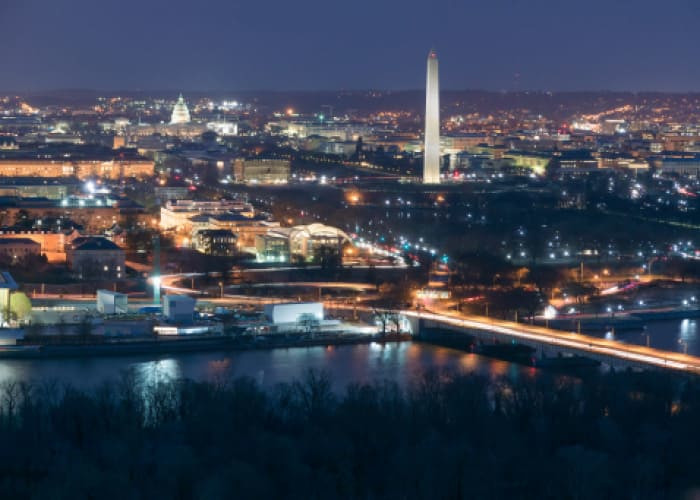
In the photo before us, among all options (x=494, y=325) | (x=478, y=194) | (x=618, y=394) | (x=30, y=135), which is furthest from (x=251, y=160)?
(x=618, y=394)

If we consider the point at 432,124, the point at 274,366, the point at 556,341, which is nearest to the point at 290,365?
the point at 274,366

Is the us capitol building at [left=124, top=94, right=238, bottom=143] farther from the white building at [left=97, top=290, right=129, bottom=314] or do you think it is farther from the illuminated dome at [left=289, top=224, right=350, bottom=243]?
the white building at [left=97, top=290, right=129, bottom=314]

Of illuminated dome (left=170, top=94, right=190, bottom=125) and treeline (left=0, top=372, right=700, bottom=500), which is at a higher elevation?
illuminated dome (left=170, top=94, right=190, bottom=125)

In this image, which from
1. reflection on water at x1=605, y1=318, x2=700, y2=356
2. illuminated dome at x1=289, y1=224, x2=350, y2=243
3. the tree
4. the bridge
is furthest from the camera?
illuminated dome at x1=289, y1=224, x2=350, y2=243

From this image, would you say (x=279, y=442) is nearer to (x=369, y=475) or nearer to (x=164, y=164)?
(x=369, y=475)

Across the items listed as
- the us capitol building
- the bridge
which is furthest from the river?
the us capitol building

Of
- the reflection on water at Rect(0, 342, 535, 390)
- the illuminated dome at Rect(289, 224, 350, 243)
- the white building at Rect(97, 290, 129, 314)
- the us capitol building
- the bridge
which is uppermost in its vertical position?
the us capitol building

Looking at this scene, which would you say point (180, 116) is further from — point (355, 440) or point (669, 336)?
point (355, 440)
